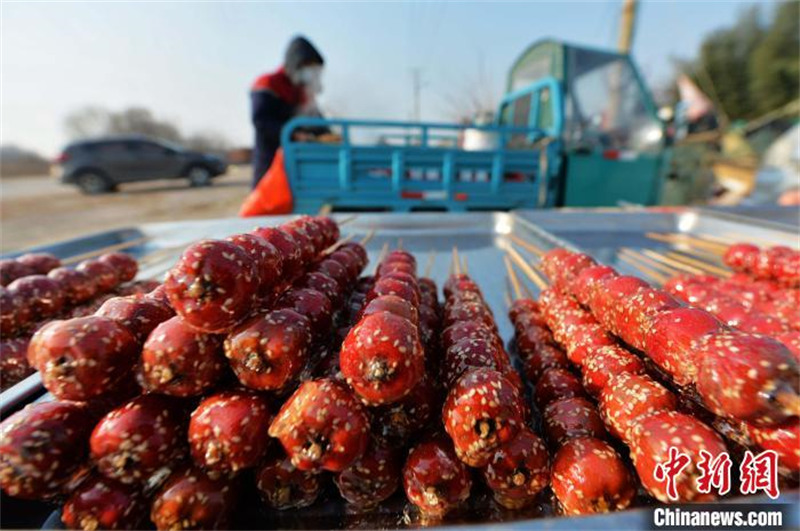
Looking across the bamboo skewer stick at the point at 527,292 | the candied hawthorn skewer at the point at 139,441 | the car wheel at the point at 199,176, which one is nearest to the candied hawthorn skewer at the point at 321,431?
the candied hawthorn skewer at the point at 139,441

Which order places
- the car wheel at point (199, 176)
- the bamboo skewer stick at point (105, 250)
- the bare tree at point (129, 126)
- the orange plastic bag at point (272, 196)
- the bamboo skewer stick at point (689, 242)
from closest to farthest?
the bamboo skewer stick at point (105, 250) → the bamboo skewer stick at point (689, 242) → the orange plastic bag at point (272, 196) → the car wheel at point (199, 176) → the bare tree at point (129, 126)

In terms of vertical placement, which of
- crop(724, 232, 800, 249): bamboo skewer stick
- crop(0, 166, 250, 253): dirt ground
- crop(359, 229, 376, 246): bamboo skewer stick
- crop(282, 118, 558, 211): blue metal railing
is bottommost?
crop(0, 166, 250, 253): dirt ground

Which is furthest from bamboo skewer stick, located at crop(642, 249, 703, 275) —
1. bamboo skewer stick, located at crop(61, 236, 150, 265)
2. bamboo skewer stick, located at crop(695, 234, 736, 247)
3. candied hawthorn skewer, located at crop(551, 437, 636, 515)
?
bamboo skewer stick, located at crop(61, 236, 150, 265)

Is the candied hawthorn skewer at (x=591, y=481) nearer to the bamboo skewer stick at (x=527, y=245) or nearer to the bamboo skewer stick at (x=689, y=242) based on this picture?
the bamboo skewer stick at (x=527, y=245)

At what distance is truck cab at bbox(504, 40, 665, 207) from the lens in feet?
21.0

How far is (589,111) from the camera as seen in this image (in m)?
6.52

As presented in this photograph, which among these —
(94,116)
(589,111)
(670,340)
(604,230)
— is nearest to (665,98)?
(589,111)

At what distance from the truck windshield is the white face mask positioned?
4277 mm

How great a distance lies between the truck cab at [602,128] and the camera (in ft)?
21.0

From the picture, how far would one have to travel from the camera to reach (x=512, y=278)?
2834 mm

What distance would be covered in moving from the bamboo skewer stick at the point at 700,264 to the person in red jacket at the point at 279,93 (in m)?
5.25

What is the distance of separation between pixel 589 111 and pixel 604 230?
3564 mm

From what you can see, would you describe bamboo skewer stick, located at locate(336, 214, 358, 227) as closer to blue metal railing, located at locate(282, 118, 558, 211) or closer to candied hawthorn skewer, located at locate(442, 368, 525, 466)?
blue metal railing, located at locate(282, 118, 558, 211)

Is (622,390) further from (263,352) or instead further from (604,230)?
(604,230)
